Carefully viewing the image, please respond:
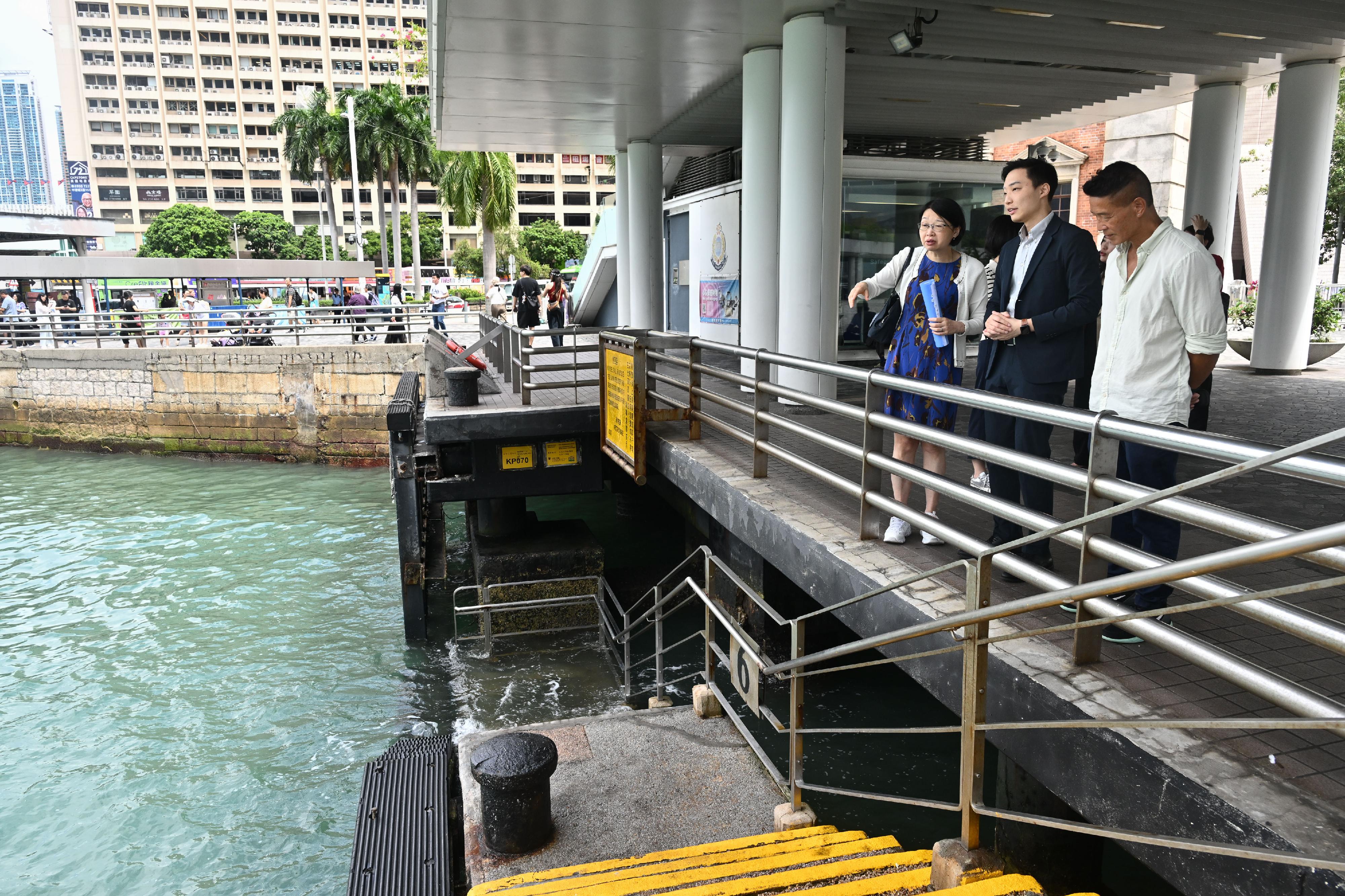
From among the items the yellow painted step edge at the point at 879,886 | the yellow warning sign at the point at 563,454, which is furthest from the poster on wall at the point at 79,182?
the yellow painted step edge at the point at 879,886

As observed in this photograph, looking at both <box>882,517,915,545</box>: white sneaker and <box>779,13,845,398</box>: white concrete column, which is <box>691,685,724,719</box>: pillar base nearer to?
<box>882,517,915,545</box>: white sneaker

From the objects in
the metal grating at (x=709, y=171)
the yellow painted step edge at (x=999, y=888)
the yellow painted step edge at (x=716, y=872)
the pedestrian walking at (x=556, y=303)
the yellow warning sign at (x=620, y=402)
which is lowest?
the yellow painted step edge at (x=716, y=872)

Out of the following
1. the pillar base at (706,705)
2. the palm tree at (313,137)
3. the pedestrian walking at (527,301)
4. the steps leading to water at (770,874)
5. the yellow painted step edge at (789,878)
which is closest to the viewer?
the steps leading to water at (770,874)

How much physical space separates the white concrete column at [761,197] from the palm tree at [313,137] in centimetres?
4391

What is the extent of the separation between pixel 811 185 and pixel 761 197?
1257 millimetres

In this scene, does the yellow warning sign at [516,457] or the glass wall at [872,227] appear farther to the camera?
the glass wall at [872,227]

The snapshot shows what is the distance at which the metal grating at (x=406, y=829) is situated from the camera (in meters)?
3.85

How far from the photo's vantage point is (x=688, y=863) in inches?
146

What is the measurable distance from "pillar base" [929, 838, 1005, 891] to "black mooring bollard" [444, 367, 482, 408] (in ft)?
23.7

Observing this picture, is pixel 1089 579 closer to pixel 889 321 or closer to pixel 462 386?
pixel 889 321

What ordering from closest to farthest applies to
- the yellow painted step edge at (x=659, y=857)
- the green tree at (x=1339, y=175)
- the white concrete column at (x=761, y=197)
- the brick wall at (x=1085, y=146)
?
1. the yellow painted step edge at (x=659, y=857)
2. the white concrete column at (x=761, y=197)
3. the green tree at (x=1339, y=175)
4. the brick wall at (x=1085, y=146)

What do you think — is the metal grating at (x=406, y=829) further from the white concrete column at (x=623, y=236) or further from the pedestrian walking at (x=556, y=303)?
the pedestrian walking at (x=556, y=303)

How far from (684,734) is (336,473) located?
53.3 feet

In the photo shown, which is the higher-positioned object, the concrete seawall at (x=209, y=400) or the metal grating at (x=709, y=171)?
the metal grating at (x=709, y=171)
